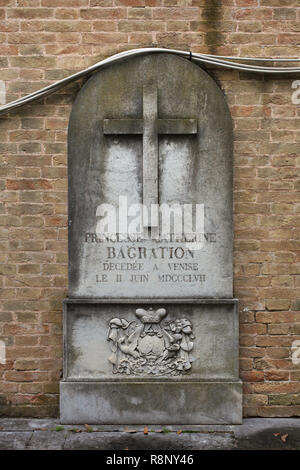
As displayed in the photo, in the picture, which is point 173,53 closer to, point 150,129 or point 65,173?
point 150,129

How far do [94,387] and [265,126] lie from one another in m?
2.66

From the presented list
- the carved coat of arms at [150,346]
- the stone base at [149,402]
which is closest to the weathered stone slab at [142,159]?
the carved coat of arms at [150,346]

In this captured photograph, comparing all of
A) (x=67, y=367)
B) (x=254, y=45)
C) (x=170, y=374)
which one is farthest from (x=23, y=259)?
(x=254, y=45)

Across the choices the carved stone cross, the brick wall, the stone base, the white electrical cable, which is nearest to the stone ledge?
the stone base

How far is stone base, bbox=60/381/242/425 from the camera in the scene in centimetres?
383

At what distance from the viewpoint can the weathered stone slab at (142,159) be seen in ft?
12.6

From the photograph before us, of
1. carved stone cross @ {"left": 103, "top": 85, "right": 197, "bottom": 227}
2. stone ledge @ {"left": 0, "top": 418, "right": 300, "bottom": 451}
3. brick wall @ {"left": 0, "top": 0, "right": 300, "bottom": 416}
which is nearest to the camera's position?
stone ledge @ {"left": 0, "top": 418, "right": 300, "bottom": 451}

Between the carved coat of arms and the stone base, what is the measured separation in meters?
0.13

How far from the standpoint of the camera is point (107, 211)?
3.86 metres

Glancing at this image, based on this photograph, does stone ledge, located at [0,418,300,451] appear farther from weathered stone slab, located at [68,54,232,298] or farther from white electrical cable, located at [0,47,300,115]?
white electrical cable, located at [0,47,300,115]

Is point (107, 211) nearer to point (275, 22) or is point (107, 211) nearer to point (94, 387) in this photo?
point (94, 387)

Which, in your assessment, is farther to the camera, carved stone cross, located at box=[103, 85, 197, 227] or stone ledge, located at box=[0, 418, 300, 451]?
carved stone cross, located at box=[103, 85, 197, 227]

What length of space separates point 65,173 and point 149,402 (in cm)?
207

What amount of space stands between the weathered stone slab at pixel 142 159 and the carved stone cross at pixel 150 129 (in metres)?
0.05
